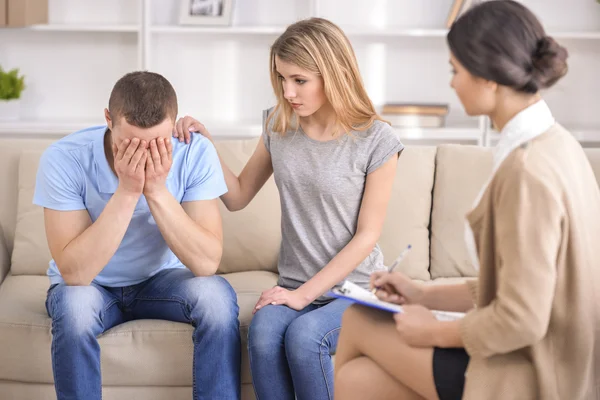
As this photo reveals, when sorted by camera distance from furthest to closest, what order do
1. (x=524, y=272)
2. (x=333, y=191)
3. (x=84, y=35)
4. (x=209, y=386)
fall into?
(x=84, y=35) → (x=333, y=191) → (x=209, y=386) → (x=524, y=272)

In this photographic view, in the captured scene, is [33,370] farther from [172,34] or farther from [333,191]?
[172,34]

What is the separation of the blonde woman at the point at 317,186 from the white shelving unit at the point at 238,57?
145 centimetres

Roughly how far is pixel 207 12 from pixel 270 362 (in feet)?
6.46

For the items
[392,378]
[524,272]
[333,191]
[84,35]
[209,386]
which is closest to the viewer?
[524,272]

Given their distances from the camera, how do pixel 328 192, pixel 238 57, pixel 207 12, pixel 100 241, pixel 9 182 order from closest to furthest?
1. pixel 100 241
2. pixel 328 192
3. pixel 9 182
4. pixel 207 12
5. pixel 238 57

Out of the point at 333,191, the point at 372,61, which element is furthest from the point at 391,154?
the point at 372,61

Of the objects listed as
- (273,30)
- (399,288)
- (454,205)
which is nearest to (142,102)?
(399,288)

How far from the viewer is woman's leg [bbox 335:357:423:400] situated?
4.58 ft

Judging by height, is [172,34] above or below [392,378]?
above

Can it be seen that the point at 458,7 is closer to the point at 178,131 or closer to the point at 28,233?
the point at 178,131

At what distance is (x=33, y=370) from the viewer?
6.57 feet

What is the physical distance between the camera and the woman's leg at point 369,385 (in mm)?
1397

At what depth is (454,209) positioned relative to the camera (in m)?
2.46

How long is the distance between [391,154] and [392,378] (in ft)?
2.32
